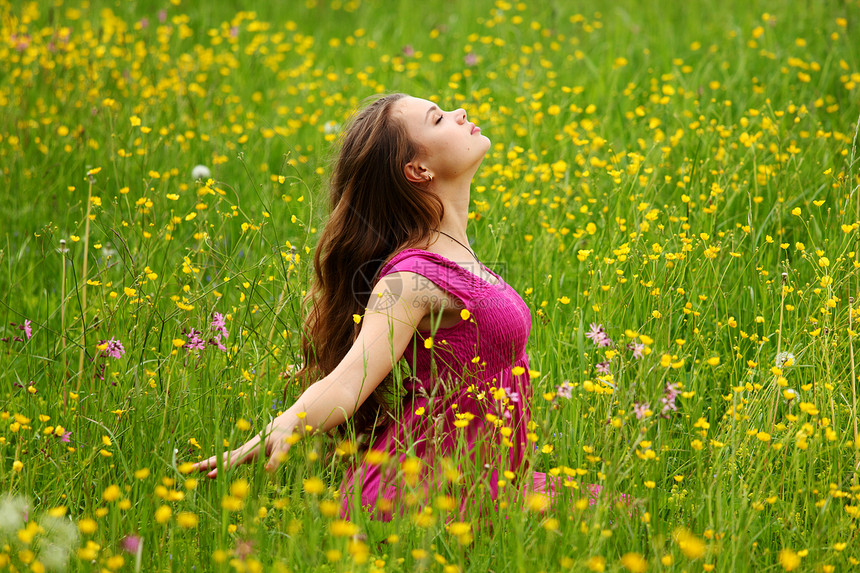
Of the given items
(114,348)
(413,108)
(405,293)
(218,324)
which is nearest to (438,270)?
(405,293)

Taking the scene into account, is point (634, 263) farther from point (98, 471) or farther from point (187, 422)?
point (98, 471)

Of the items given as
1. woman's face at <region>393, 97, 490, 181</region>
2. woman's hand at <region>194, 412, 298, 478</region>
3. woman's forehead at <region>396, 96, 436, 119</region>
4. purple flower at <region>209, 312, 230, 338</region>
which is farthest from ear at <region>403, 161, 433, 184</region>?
woman's hand at <region>194, 412, 298, 478</region>

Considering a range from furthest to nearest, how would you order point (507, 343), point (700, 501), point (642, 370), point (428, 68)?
point (428, 68) → point (507, 343) → point (700, 501) → point (642, 370)

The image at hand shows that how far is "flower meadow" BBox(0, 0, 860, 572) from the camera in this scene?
182 centimetres

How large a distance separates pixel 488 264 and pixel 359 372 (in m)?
1.19

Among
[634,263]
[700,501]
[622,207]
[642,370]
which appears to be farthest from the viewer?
[622,207]

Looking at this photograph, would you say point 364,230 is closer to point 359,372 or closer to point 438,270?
point 438,270

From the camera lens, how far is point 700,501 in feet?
6.45

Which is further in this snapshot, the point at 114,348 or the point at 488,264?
the point at 488,264

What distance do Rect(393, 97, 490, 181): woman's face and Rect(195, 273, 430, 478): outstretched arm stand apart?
395 millimetres

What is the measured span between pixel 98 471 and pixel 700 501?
59.4 inches

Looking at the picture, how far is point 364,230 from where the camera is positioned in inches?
94.4

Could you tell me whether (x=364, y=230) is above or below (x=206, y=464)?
above

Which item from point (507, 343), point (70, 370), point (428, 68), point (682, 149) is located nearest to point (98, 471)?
point (70, 370)
